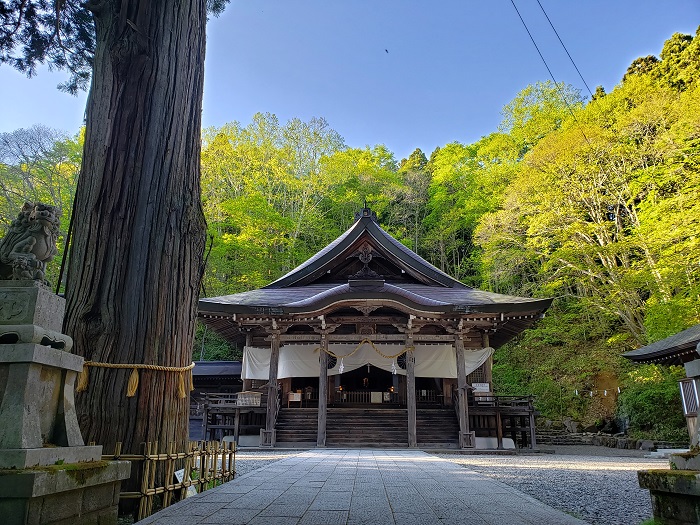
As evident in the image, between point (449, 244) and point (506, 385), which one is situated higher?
point (449, 244)

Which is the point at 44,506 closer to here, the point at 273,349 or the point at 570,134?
the point at 273,349

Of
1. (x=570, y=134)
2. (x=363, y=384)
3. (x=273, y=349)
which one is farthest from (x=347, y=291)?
(x=570, y=134)

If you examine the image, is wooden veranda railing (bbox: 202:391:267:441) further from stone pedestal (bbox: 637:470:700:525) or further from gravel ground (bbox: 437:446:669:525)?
stone pedestal (bbox: 637:470:700:525)

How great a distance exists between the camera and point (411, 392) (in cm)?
1088

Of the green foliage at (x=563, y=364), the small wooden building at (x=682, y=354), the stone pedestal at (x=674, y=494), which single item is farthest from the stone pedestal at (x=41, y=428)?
the green foliage at (x=563, y=364)

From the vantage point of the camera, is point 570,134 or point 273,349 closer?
point 273,349

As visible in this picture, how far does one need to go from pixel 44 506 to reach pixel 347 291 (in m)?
9.11

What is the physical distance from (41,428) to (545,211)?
58.5 ft

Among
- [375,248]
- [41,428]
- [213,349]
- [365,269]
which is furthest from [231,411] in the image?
[213,349]

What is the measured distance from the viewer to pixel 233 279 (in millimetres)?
22266

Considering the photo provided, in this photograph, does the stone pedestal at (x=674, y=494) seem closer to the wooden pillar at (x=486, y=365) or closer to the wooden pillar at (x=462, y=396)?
the wooden pillar at (x=462, y=396)

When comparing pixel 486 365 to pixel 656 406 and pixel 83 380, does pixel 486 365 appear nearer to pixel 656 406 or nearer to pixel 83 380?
pixel 656 406

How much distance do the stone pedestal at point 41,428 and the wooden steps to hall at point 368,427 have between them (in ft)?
29.5

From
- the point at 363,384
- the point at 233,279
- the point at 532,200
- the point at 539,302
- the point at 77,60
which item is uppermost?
the point at 532,200
